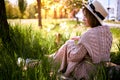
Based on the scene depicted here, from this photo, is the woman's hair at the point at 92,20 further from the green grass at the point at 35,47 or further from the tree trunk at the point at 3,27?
the tree trunk at the point at 3,27

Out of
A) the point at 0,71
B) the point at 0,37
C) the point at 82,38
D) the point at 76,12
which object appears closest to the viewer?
the point at 0,71

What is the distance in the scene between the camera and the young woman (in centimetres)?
425

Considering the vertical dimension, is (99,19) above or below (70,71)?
above

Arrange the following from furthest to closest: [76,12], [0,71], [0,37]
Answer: [76,12] < [0,37] < [0,71]

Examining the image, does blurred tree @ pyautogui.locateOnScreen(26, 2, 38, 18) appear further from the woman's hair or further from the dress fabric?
the woman's hair

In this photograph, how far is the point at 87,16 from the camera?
4.33 m

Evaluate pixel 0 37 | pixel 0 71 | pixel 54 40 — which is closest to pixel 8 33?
pixel 0 37

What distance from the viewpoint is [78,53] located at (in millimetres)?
4262

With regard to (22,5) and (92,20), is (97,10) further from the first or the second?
(22,5)

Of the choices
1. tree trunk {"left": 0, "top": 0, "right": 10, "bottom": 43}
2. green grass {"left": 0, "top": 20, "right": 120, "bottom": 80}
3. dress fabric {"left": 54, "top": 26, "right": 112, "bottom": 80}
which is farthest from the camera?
tree trunk {"left": 0, "top": 0, "right": 10, "bottom": 43}

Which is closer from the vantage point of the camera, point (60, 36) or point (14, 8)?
point (60, 36)

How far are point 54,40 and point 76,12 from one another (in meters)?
1.13

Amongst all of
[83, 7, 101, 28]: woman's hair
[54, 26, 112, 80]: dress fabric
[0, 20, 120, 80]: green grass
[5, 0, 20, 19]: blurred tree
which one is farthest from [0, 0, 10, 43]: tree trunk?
[83, 7, 101, 28]: woman's hair

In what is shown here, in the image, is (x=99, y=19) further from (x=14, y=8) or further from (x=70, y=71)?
(x=14, y=8)
